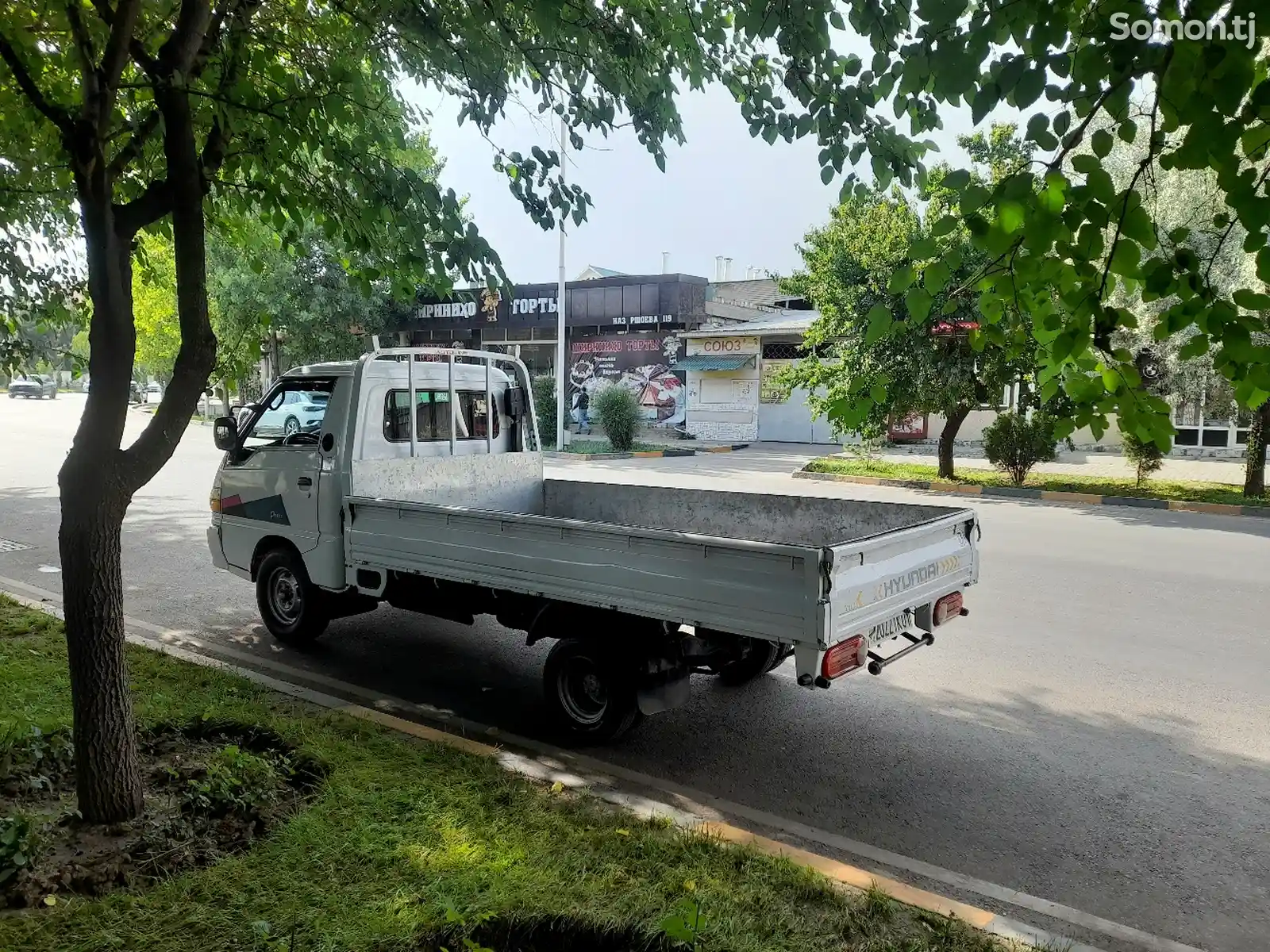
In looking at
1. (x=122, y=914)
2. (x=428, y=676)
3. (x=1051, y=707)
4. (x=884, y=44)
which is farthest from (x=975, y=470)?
(x=122, y=914)

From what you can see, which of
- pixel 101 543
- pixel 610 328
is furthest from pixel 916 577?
pixel 610 328

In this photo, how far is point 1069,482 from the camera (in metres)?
17.6

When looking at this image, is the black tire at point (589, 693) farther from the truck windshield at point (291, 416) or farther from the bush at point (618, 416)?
the bush at point (618, 416)

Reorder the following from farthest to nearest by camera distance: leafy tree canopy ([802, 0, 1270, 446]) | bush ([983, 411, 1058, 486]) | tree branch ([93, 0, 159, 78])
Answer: bush ([983, 411, 1058, 486]) → tree branch ([93, 0, 159, 78]) → leafy tree canopy ([802, 0, 1270, 446])

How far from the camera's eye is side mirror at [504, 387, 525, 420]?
760 cm

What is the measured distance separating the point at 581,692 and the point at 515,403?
3198 mm

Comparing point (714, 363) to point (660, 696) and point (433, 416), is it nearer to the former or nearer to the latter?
point (433, 416)

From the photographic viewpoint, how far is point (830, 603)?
4008mm

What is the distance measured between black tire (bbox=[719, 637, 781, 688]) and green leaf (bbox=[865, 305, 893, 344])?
321 centimetres

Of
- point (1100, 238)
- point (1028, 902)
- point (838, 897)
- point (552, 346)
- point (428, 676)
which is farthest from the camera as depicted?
point (552, 346)

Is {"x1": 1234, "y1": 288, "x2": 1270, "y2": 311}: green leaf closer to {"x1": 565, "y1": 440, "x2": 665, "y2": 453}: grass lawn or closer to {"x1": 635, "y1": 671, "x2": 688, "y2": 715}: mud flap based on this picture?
{"x1": 635, "y1": 671, "x2": 688, "y2": 715}: mud flap

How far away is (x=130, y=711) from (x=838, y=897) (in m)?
2.91

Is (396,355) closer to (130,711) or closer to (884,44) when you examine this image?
(130,711)

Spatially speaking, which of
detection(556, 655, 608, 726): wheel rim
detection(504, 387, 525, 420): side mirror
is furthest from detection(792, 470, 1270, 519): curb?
detection(556, 655, 608, 726): wheel rim
